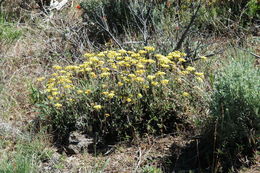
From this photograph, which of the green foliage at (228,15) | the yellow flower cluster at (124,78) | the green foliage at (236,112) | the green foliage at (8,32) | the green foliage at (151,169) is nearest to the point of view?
the green foliage at (236,112)

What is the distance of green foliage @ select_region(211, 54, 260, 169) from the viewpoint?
142 inches

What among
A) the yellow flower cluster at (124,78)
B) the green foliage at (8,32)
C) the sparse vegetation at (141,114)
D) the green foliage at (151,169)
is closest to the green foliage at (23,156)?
the sparse vegetation at (141,114)

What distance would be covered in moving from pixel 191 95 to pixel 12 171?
2168mm

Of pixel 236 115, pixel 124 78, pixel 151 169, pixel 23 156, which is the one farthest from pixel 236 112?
pixel 23 156

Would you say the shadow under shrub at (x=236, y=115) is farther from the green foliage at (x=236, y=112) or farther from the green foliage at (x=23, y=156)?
the green foliage at (x=23, y=156)

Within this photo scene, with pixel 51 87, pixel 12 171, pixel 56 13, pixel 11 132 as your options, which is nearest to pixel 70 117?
pixel 51 87

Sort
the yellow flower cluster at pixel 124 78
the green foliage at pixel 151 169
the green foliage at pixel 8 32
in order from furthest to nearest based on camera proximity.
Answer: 1. the green foliage at pixel 8 32
2. the yellow flower cluster at pixel 124 78
3. the green foliage at pixel 151 169

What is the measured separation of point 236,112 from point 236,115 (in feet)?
0.10

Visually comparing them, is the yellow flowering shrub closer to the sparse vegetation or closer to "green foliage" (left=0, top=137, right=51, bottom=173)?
the sparse vegetation

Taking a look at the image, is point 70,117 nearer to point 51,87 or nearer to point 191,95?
point 51,87

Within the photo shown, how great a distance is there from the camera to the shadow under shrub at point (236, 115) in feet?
11.9

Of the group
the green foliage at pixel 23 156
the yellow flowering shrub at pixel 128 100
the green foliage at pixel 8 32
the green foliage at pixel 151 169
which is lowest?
the green foliage at pixel 151 169

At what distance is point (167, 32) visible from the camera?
6.16 m

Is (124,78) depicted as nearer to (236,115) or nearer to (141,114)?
(141,114)
